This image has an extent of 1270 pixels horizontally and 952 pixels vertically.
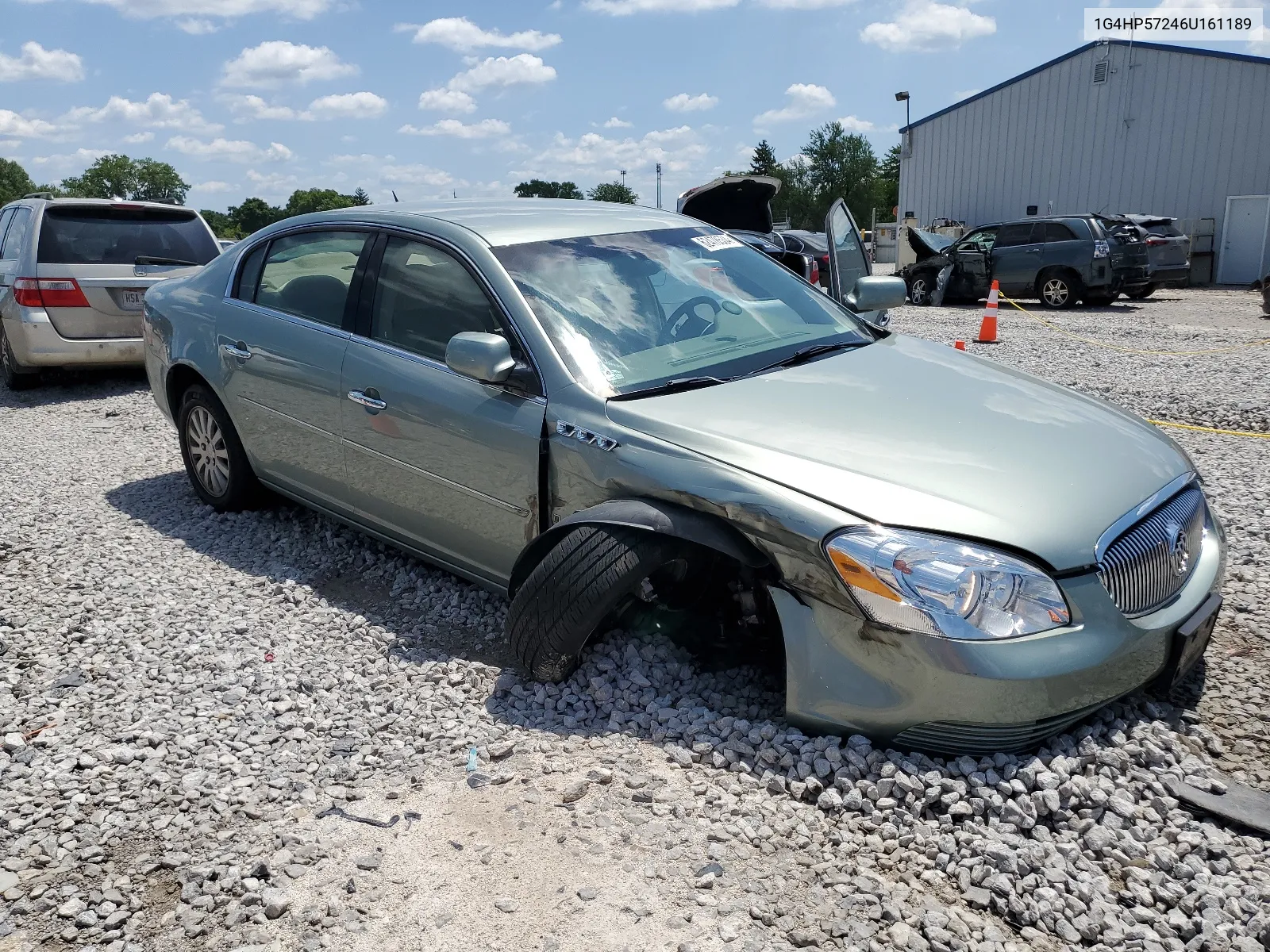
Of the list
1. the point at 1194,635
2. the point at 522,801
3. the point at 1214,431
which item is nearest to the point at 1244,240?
the point at 1214,431

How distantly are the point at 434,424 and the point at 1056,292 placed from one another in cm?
1652

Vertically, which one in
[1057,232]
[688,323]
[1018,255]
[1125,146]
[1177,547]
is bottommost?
[1177,547]

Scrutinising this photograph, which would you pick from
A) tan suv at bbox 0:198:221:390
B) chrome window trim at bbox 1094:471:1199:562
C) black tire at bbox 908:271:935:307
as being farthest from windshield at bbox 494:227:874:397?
black tire at bbox 908:271:935:307

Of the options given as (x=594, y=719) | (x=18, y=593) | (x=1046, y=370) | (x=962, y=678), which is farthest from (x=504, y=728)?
(x=1046, y=370)

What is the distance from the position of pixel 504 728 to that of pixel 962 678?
57.4 inches

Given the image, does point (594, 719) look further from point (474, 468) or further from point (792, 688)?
point (474, 468)

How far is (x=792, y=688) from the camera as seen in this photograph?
2.85 metres

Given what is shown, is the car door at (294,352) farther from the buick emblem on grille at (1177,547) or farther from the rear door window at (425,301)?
the buick emblem on grille at (1177,547)

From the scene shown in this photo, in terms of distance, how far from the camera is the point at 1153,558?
2902 millimetres

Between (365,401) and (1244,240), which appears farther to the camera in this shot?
(1244,240)

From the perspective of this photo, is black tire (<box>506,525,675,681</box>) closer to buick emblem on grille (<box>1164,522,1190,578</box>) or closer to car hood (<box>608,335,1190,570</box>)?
car hood (<box>608,335,1190,570</box>)

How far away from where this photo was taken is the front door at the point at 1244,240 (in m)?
24.4

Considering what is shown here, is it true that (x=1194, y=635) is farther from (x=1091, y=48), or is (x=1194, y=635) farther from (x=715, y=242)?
(x=1091, y=48)

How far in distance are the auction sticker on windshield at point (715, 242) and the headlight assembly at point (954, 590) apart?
2067 mm
